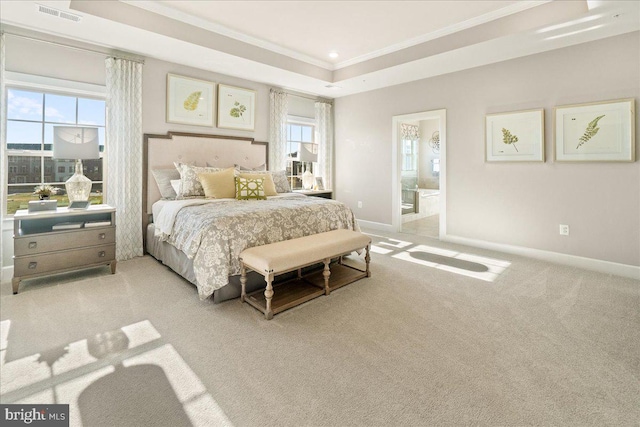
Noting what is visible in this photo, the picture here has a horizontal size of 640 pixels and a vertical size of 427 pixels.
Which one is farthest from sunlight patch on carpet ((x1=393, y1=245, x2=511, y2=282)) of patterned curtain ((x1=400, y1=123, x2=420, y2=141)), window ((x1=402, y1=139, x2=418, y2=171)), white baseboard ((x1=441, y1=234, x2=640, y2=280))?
patterned curtain ((x1=400, y1=123, x2=420, y2=141))

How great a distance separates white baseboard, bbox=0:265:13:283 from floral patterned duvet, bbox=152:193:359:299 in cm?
154

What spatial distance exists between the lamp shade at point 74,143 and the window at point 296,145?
3246 millimetres

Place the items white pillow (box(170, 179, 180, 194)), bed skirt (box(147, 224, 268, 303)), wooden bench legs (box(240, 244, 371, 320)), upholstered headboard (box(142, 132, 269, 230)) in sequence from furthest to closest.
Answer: upholstered headboard (box(142, 132, 269, 230)) < white pillow (box(170, 179, 180, 194)) < bed skirt (box(147, 224, 268, 303)) < wooden bench legs (box(240, 244, 371, 320))

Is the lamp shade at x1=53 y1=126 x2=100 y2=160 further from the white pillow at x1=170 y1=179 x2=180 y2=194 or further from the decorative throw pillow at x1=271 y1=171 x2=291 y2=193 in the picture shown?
the decorative throw pillow at x1=271 y1=171 x2=291 y2=193

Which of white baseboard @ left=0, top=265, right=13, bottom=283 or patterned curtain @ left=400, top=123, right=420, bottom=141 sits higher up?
patterned curtain @ left=400, top=123, right=420, bottom=141

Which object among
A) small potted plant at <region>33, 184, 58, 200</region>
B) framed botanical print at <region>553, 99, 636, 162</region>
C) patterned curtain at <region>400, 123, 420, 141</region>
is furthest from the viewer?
patterned curtain at <region>400, 123, 420, 141</region>

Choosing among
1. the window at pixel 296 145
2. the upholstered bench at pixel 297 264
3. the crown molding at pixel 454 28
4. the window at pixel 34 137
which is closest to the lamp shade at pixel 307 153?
the window at pixel 296 145

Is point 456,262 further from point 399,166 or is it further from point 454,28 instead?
point 454,28

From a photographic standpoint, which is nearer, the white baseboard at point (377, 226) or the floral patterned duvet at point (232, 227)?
the floral patterned duvet at point (232, 227)

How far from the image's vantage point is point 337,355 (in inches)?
75.8

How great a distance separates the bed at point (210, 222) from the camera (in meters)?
2.60

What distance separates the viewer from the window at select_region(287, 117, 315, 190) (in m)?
5.99

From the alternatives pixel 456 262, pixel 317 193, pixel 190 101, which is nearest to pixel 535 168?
pixel 456 262

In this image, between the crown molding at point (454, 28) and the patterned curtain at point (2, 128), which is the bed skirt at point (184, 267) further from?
the crown molding at point (454, 28)
